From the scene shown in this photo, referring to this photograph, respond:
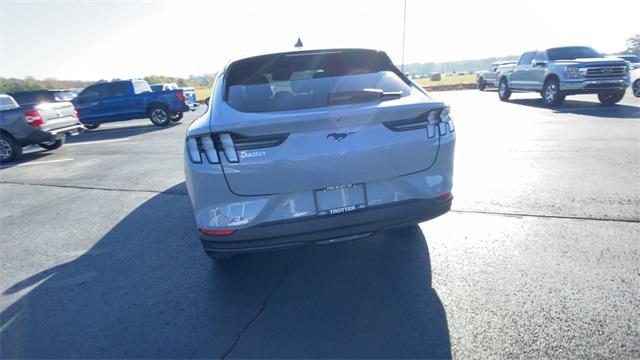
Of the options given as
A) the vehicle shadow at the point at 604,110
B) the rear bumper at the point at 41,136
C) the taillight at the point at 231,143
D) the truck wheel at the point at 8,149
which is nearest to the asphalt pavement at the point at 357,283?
the taillight at the point at 231,143

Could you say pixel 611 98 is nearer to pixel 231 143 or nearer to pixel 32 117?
pixel 231 143

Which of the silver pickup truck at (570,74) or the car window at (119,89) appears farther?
the car window at (119,89)

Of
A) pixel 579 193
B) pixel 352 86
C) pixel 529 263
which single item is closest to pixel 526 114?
pixel 579 193

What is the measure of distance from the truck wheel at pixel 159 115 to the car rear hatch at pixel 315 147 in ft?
43.4

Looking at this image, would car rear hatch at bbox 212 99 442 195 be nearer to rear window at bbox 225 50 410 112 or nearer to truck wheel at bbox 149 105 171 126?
rear window at bbox 225 50 410 112

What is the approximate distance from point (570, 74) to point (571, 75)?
46 millimetres

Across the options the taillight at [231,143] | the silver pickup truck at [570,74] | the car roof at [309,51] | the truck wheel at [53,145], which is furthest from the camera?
the silver pickup truck at [570,74]

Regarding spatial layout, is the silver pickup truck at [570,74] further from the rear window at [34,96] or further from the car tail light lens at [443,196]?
the rear window at [34,96]

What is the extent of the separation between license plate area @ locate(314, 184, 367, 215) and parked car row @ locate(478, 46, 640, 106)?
12.3m

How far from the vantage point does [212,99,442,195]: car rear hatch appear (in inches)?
86.2

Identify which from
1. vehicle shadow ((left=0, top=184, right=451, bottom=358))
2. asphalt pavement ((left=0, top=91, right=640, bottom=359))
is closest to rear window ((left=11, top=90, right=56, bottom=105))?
asphalt pavement ((left=0, top=91, right=640, bottom=359))

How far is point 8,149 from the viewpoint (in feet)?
28.1

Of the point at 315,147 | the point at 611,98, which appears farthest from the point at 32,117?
the point at 611,98

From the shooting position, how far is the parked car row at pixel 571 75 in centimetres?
1081
